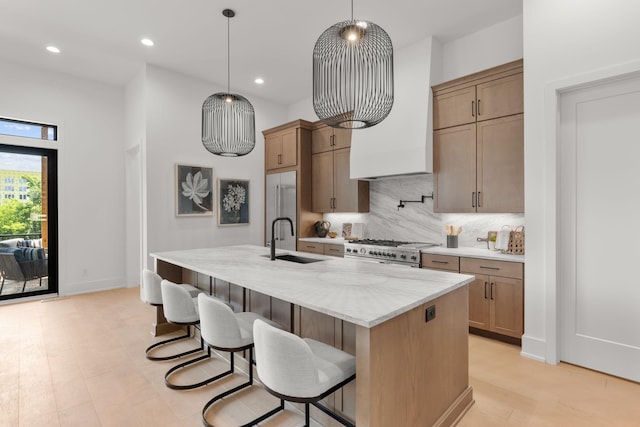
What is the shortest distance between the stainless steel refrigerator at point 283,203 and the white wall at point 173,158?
605 mm

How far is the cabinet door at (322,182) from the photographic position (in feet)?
17.0

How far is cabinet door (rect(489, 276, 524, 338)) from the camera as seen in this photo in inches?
120

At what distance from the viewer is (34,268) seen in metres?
4.99

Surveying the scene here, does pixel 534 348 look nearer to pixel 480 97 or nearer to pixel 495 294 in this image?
pixel 495 294

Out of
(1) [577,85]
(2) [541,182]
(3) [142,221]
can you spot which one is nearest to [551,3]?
(1) [577,85]

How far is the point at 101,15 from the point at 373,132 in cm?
332

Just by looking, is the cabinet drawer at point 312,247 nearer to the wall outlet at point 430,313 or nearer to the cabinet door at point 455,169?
the cabinet door at point 455,169

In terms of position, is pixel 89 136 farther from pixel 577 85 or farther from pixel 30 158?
pixel 577 85

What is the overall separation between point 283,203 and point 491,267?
11.1ft

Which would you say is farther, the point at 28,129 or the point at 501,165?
the point at 28,129

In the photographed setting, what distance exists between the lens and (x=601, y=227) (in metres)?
2.64

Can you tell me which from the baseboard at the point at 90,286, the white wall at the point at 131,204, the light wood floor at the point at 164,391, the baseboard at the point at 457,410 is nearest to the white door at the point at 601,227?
the light wood floor at the point at 164,391

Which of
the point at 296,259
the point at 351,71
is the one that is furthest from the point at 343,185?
the point at 351,71

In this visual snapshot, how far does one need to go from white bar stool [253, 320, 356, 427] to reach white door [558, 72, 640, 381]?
233 centimetres
